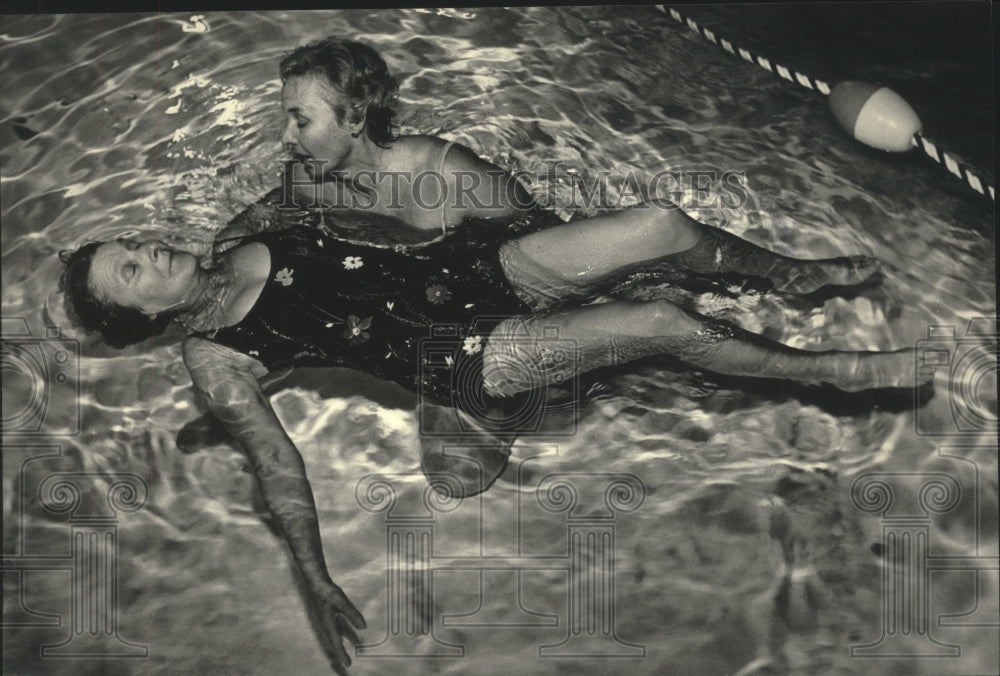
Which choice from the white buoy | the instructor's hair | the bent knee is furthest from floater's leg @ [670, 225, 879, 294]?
the instructor's hair

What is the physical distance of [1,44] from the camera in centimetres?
243

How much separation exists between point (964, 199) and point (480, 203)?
1.20 metres

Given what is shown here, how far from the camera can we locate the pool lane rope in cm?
238

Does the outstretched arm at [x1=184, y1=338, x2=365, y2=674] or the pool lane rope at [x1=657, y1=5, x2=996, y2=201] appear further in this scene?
the pool lane rope at [x1=657, y1=5, x2=996, y2=201]

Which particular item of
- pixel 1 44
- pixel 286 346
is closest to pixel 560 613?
pixel 286 346

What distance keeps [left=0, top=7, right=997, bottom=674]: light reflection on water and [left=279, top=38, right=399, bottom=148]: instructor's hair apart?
41 millimetres

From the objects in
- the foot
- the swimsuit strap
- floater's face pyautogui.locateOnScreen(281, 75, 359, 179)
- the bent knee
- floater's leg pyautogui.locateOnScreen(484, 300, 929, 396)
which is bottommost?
floater's leg pyautogui.locateOnScreen(484, 300, 929, 396)

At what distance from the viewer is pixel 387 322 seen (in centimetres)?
229

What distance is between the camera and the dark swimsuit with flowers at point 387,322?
2281 millimetres

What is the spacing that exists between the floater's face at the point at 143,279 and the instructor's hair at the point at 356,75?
0.53m

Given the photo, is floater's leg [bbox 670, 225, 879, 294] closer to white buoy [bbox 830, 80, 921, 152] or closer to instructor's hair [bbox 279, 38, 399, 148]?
white buoy [bbox 830, 80, 921, 152]

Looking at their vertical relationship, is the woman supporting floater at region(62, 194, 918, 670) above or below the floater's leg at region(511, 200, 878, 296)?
below

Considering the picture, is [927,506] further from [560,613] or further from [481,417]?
[481,417]

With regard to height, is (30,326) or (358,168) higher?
(358,168)
